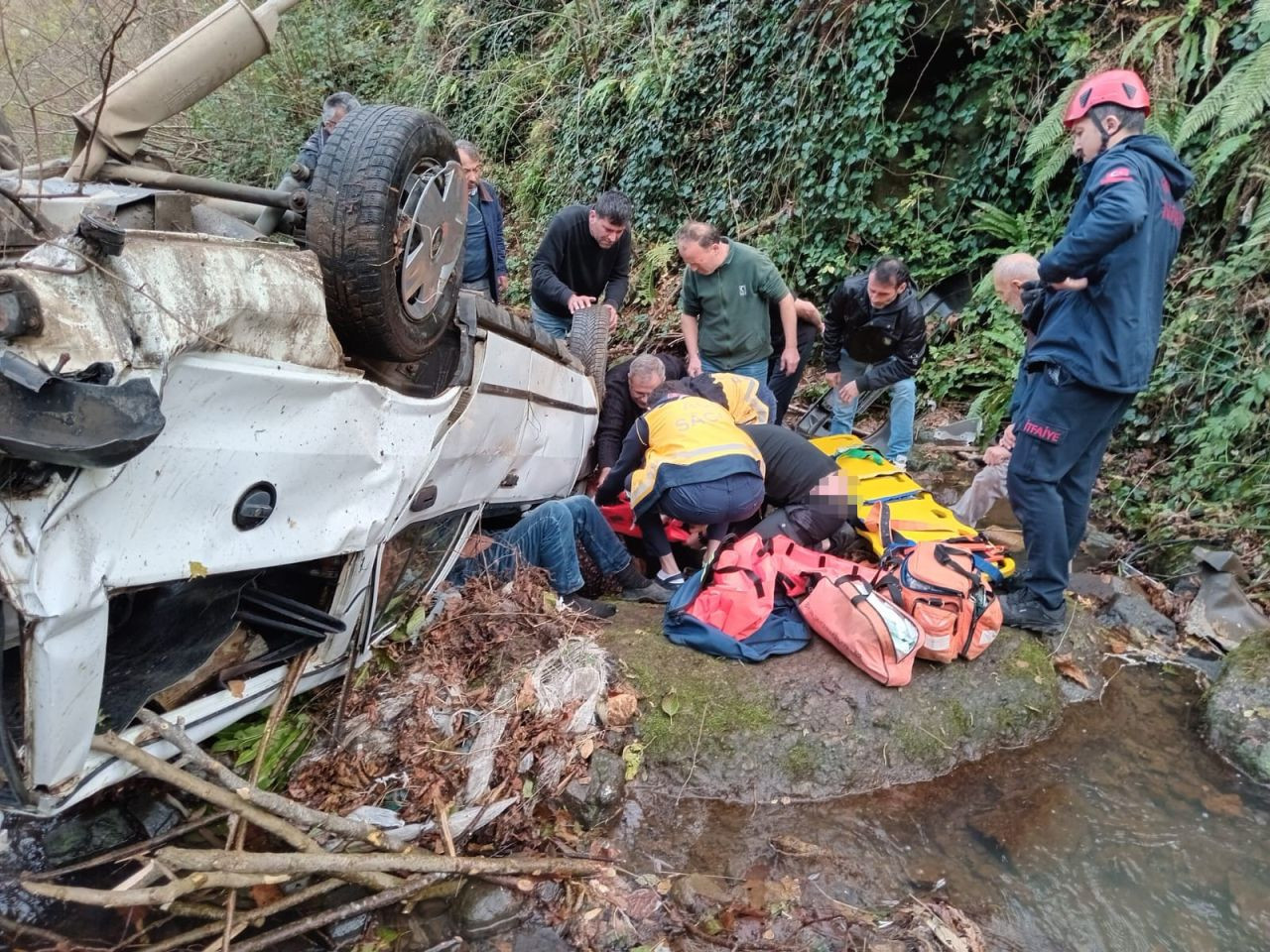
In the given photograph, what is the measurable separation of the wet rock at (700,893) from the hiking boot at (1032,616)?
1855 mm

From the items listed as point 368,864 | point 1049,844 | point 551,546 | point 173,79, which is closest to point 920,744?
point 1049,844

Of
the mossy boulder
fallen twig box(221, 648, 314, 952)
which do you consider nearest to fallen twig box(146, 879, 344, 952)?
fallen twig box(221, 648, 314, 952)

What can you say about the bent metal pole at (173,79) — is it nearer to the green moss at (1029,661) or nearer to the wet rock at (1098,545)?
the green moss at (1029,661)

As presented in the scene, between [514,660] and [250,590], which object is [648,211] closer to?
[514,660]

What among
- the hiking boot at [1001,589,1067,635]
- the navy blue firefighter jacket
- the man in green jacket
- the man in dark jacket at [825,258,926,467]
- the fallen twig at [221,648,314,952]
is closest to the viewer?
the fallen twig at [221,648,314,952]

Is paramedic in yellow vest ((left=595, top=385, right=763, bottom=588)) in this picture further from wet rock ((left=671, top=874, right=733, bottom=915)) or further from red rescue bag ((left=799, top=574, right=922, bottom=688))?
wet rock ((left=671, top=874, right=733, bottom=915))

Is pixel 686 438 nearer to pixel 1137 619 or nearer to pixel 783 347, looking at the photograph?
pixel 783 347

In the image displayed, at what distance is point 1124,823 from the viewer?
278 cm

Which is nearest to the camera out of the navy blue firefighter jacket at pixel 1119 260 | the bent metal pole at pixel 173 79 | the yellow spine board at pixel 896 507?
the bent metal pole at pixel 173 79

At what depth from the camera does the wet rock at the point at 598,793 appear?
2.70 meters

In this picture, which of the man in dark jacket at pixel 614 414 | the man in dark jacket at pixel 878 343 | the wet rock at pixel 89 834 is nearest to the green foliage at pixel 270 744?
the wet rock at pixel 89 834

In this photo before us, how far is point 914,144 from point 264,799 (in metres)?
6.53

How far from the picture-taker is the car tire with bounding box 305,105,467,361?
202 cm

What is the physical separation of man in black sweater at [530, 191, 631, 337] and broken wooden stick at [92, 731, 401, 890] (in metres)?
3.37
